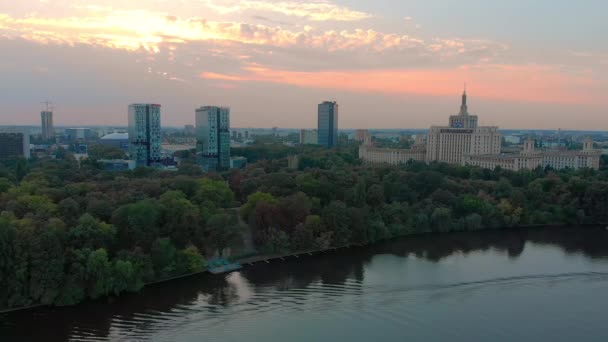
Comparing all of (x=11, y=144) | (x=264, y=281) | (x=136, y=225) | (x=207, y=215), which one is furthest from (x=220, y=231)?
(x=11, y=144)

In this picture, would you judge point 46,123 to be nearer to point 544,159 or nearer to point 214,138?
point 214,138

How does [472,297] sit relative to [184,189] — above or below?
below

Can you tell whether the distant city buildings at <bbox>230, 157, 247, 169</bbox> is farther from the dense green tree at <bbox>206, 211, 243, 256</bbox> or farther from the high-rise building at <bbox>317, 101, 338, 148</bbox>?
the high-rise building at <bbox>317, 101, 338, 148</bbox>

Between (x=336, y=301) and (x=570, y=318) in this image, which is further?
(x=336, y=301)

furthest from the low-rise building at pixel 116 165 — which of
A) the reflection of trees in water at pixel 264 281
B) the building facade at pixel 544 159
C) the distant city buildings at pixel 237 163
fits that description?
the building facade at pixel 544 159

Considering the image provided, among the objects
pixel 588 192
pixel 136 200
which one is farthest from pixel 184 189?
pixel 588 192

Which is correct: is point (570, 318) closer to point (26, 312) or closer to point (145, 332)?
point (145, 332)

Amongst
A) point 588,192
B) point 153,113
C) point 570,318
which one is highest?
point 153,113
